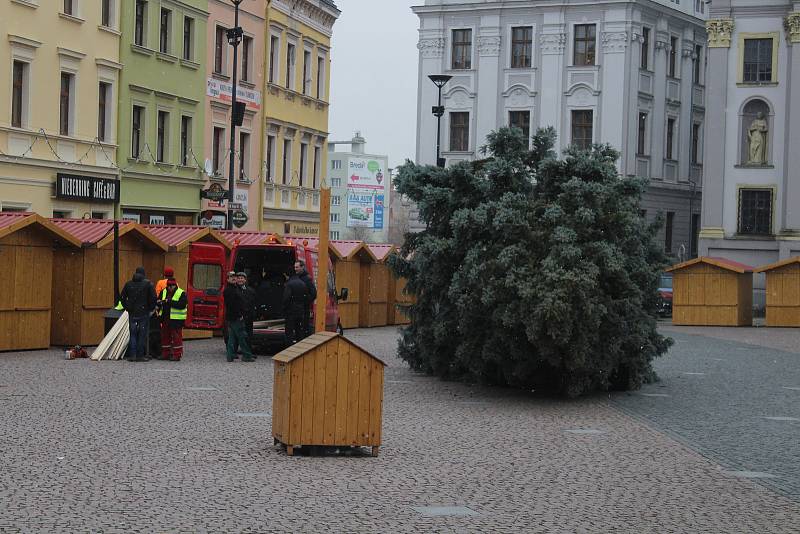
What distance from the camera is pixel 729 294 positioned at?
1866 inches

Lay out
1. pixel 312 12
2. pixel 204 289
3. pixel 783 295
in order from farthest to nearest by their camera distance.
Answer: pixel 312 12, pixel 783 295, pixel 204 289

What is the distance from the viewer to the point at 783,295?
153ft

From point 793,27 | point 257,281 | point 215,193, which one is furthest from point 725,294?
point 257,281

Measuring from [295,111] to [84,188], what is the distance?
18288 mm

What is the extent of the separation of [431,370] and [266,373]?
2771mm

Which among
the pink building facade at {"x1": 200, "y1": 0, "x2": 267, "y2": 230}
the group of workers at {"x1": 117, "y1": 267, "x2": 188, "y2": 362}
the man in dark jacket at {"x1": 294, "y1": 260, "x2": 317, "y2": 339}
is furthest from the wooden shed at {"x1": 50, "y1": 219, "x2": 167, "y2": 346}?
the pink building facade at {"x1": 200, "y1": 0, "x2": 267, "y2": 230}

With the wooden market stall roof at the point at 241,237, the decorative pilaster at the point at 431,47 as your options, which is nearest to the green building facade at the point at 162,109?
the wooden market stall roof at the point at 241,237

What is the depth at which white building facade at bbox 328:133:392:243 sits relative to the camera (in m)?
146

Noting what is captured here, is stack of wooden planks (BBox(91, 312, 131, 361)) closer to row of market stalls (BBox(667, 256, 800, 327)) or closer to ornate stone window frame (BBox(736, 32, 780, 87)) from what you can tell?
row of market stalls (BBox(667, 256, 800, 327))

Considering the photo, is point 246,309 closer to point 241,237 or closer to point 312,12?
point 241,237

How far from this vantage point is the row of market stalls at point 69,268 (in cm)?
2630

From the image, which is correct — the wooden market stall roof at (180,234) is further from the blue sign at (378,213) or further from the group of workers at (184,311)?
the blue sign at (378,213)

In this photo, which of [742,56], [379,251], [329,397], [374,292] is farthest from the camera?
[742,56]

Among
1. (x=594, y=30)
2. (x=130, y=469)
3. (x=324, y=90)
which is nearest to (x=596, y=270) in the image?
(x=130, y=469)
